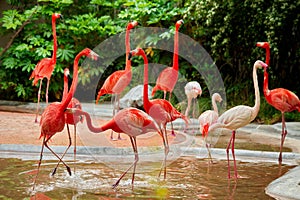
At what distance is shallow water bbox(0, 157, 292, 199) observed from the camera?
4.55 metres

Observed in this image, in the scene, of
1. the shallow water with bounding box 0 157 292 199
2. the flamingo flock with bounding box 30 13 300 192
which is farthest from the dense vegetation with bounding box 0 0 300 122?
the shallow water with bounding box 0 157 292 199

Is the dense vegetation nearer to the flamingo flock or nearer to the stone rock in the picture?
the stone rock

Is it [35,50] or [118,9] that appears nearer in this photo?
[35,50]

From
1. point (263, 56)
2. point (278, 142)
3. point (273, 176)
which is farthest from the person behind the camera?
point (263, 56)

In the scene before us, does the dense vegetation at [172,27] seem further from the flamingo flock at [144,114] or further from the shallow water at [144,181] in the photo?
the shallow water at [144,181]

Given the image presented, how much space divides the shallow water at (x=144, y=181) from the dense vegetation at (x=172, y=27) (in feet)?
12.8

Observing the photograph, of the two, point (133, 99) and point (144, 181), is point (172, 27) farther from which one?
point (144, 181)

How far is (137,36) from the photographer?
12094 millimetres

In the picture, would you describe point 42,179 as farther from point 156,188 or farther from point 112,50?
point 112,50

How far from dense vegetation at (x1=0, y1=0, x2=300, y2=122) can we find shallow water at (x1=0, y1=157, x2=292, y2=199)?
391 cm

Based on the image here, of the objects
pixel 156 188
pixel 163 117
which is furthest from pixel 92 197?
pixel 163 117

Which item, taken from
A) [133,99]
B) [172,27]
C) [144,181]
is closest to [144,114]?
[144,181]

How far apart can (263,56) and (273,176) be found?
4.85m

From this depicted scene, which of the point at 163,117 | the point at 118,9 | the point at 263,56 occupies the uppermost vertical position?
the point at 118,9
